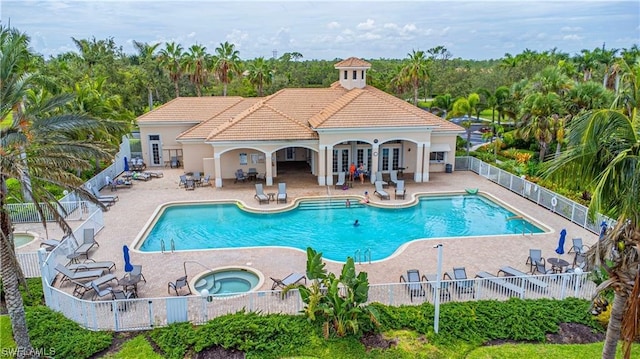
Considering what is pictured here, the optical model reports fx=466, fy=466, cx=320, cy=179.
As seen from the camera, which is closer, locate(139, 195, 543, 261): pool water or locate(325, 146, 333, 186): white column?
locate(139, 195, 543, 261): pool water

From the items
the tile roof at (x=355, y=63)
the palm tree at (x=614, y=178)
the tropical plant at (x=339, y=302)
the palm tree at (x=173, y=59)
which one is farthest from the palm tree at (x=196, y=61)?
the palm tree at (x=614, y=178)

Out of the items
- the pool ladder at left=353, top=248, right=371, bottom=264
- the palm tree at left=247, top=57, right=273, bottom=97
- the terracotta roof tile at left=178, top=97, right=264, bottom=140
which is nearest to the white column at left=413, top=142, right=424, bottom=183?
the pool ladder at left=353, top=248, right=371, bottom=264

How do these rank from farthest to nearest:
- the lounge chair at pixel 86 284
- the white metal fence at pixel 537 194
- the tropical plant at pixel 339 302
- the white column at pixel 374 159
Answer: the white column at pixel 374 159
the white metal fence at pixel 537 194
the lounge chair at pixel 86 284
the tropical plant at pixel 339 302

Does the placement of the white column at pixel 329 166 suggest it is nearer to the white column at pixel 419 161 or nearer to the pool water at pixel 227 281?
the white column at pixel 419 161

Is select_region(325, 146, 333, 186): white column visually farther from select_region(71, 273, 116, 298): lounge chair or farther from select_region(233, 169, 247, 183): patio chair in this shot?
select_region(71, 273, 116, 298): lounge chair

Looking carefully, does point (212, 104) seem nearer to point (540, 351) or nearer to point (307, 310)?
point (307, 310)

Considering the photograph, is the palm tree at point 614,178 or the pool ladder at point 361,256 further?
the pool ladder at point 361,256
